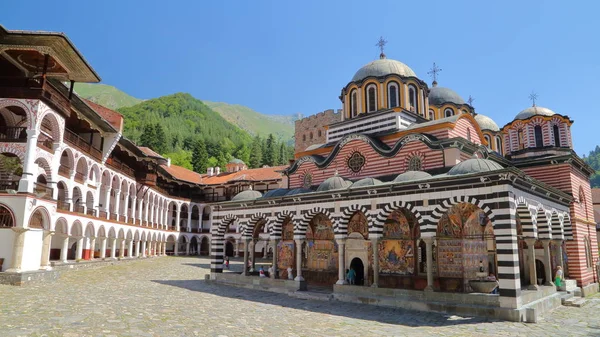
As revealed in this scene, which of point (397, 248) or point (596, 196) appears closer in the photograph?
point (397, 248)

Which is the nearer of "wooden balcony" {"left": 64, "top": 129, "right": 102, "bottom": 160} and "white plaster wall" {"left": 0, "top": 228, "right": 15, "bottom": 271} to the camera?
"white plaster wall" {"left": 0, "top": 228, "right": 15, "bottom": 271}

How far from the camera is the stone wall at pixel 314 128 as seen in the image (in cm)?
5484

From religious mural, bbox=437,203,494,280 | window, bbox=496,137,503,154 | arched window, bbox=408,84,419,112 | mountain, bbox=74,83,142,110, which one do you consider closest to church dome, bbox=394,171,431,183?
religious mural, bbox=437,203,494,280

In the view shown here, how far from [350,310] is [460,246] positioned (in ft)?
17.2

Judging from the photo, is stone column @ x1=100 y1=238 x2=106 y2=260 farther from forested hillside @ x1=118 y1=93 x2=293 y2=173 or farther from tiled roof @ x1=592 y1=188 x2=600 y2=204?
tiled roof @ x1=592 y1=188 x2=600 y2=204

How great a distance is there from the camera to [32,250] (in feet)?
58.4

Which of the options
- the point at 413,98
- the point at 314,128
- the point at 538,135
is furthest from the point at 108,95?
the point at 538,135

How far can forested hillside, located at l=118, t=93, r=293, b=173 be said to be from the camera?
6950cm

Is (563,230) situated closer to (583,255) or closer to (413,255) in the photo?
(583,255)

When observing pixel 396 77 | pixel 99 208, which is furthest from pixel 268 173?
pixel 396 77

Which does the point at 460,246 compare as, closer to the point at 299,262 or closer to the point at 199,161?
the point at 299,262

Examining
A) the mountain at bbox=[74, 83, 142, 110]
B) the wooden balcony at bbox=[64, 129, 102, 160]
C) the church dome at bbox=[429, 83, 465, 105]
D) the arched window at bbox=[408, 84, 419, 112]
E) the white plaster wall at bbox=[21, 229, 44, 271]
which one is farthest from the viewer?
the mountain at bbox=[74, 83, 142, 110]

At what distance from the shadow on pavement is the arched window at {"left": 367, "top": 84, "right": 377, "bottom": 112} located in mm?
10227

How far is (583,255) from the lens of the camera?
1936 cm
